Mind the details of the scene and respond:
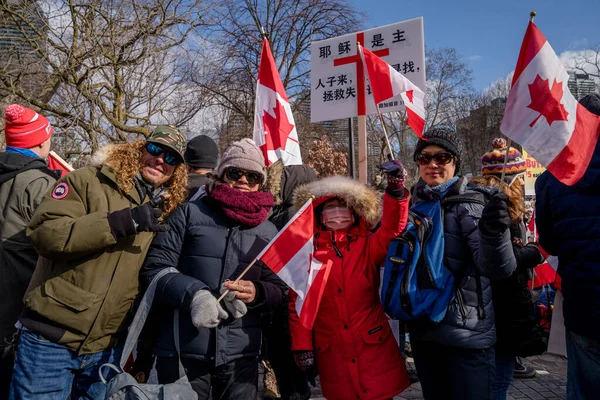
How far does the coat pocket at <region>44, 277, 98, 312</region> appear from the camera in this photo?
87.0 inches

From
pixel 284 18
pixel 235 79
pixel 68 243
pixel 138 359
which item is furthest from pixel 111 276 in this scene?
pixel 284 18

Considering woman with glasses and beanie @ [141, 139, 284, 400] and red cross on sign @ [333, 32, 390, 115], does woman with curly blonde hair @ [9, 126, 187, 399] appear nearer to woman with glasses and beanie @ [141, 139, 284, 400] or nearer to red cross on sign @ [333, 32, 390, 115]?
woman with glasses and beanie @ [141, 139, 284, 400]

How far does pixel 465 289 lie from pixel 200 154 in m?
2.84

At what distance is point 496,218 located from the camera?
2047 mm

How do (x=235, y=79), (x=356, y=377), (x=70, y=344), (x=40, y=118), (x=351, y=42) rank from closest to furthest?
(x=70, y=344) < (x=356, y=377) < (x=40, y=118) < (x=351, y=42) < (x=235, y=79)

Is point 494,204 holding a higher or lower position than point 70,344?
higher

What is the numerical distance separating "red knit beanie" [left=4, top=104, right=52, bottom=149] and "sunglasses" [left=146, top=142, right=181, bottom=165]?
1103 mm

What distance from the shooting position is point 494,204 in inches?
81.3

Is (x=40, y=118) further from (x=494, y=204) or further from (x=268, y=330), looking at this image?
(x=494, y=204)

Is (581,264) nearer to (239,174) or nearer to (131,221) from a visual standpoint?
(239,174)

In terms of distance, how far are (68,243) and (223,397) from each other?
111 centimetres

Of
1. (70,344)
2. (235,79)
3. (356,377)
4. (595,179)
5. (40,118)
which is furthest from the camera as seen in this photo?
(235,79)

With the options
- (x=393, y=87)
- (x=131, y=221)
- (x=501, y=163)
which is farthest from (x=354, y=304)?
(x=501, y=163)

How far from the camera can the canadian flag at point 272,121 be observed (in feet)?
14.2
